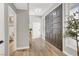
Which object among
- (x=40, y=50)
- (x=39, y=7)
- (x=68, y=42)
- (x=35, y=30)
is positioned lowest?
(x=40, y=50)

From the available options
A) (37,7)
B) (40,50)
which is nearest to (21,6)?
(37,7)

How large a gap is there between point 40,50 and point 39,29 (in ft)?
1.31

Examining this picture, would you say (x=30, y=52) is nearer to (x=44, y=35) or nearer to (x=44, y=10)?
(x=44, y=35)

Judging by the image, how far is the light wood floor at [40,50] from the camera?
2154 mm

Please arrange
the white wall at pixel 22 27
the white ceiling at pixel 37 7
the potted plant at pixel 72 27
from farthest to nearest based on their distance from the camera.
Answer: the white wall at pixel 22 27 < the white ceiling at pixel 37 7 < the potted plant at pixel 72 27

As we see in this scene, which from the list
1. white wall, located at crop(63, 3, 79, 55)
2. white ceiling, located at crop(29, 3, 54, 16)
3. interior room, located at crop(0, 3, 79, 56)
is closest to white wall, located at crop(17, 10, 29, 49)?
interior room, located at crop(0, 3, 79, 56)

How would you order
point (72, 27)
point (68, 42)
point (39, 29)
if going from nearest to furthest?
1. point (72, 27)
2. point (68, 42)
3. point (39, 29)

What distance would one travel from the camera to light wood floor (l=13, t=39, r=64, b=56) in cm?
215

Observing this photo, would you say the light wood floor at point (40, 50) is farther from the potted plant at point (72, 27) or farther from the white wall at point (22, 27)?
the potted plant at point (72, 27)

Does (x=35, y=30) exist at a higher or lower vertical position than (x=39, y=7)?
lower

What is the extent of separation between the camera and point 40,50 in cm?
228

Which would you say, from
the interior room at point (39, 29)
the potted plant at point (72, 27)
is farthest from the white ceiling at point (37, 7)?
the potted plant at point (72, 27)

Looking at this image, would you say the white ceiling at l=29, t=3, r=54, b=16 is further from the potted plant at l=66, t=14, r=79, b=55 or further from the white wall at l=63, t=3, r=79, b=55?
the potted plant at l=66, t=14, r=79, b=55

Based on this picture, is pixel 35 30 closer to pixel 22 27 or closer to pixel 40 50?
pixel 22 27
